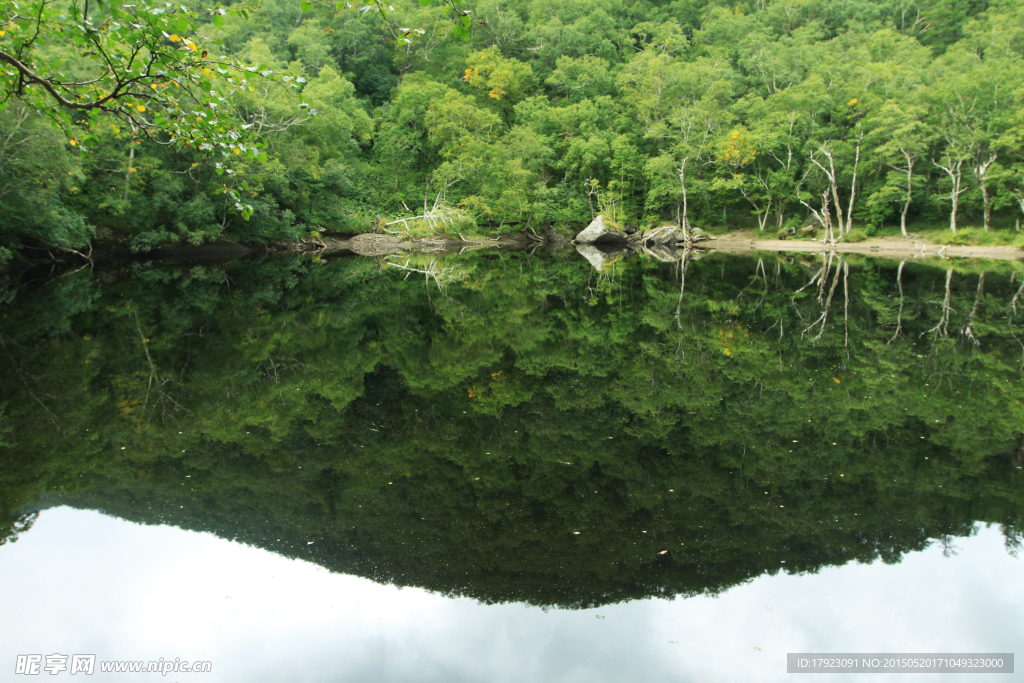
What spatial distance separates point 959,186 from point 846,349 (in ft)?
125

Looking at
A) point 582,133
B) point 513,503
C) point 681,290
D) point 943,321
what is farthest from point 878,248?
point 513,503

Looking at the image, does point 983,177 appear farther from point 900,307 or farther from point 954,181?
point 900,307

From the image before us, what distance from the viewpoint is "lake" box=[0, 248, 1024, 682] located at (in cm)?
392

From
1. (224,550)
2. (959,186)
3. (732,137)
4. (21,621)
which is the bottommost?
(21,621)

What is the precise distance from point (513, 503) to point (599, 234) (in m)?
47.0

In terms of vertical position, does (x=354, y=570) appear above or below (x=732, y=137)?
below

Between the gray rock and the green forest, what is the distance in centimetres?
187

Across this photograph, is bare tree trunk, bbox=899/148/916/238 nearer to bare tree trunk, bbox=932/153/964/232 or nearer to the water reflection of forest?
bare tree trunk, bbox=932/153/964/232

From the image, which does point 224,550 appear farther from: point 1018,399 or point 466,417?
point 1018,399

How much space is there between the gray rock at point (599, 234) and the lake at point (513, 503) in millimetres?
39070

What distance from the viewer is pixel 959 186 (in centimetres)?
3941

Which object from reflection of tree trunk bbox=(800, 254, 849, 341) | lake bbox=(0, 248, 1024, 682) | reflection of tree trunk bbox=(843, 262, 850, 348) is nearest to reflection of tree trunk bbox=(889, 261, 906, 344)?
lake bbox=(0, 248, 1024, 682)

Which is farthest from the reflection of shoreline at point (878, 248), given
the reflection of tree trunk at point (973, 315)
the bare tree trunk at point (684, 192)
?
the reflection of tree trunk at point (973, 315)

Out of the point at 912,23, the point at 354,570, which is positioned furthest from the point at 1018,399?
the point at 912,23
